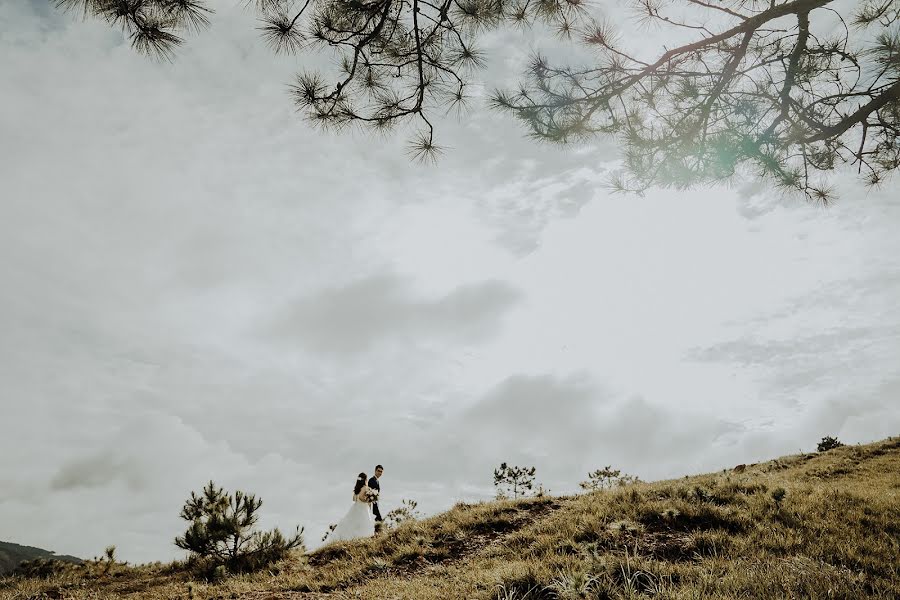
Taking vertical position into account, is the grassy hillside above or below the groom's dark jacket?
below

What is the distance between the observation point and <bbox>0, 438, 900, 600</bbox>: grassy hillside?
159 inches

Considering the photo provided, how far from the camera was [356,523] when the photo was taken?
10.7 meters

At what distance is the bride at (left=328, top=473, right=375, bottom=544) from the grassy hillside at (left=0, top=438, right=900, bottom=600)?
7.98 feet

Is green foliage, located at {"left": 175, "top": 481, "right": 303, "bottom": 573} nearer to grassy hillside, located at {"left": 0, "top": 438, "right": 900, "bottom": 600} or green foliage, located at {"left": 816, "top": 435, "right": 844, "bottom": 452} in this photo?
grassy hillside, located at {"left": 0, "top": 438, "right": 900, "bottom": 600}

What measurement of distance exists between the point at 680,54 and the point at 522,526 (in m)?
7.49

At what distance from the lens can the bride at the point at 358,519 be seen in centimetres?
1059

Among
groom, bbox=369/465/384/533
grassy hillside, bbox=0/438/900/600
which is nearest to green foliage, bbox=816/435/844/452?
grassy hillside, bbox=0/438/900/600

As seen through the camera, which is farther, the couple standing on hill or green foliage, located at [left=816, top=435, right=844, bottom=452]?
green foliage, located at [left=816, top=435, right=844, bottom=452]

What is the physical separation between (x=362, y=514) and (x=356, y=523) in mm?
226

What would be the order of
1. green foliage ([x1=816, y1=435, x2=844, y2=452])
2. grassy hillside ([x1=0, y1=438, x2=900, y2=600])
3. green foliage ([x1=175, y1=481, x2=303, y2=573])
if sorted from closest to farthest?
grassy hillside ([x1=0, y1=438, x2=900, y2=600])
green foliage ([x1=175, y1=481, x2=303, y2=573])
green foliage ([x1=816, y1=435, x2=844, y2=452])

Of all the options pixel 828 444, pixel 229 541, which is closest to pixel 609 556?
pixel 229 541

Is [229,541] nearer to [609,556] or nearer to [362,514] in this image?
[362,514]

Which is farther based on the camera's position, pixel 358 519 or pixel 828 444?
pixel 828 444

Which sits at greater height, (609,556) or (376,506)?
(376,506)
